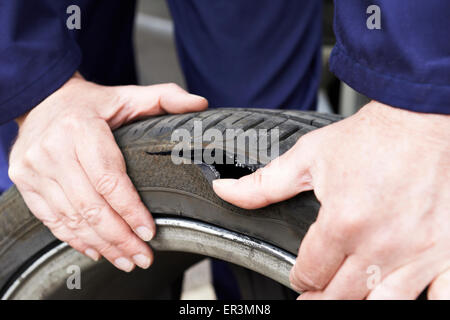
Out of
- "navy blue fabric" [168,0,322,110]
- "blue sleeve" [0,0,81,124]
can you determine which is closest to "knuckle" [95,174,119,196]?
"blue sleeve" [0,0,81,124]

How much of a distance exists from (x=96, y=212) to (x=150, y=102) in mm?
199

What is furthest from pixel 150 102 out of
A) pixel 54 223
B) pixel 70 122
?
pixel 54 223

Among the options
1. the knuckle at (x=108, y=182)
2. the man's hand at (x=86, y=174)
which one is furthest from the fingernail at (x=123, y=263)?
the knuckle at (x=108, y=182)

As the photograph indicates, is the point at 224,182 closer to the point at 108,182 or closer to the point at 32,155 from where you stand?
the point at 108,182

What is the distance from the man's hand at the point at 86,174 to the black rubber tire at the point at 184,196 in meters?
0.03

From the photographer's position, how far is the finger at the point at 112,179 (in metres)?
0.63

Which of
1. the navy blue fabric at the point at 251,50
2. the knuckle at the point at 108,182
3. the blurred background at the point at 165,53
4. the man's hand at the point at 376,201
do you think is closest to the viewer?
the man's hand at the point at 376,201

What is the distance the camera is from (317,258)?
49cm

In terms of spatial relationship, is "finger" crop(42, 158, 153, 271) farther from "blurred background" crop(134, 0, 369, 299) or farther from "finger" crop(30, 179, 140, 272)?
"blurred background" crop(134, 0, 369, 299)

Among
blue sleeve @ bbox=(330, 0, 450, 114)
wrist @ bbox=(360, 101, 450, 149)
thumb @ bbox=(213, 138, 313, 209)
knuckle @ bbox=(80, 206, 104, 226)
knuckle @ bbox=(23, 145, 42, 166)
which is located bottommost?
knuckle @ bbox=(80, 206, 104, 226)

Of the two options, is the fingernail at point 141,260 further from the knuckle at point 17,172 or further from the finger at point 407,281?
the finger at point 407,281

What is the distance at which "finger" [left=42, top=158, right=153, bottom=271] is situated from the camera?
0.65 meters

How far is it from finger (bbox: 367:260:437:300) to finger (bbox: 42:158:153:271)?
1.14ft

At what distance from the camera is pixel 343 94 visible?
5.50ft
